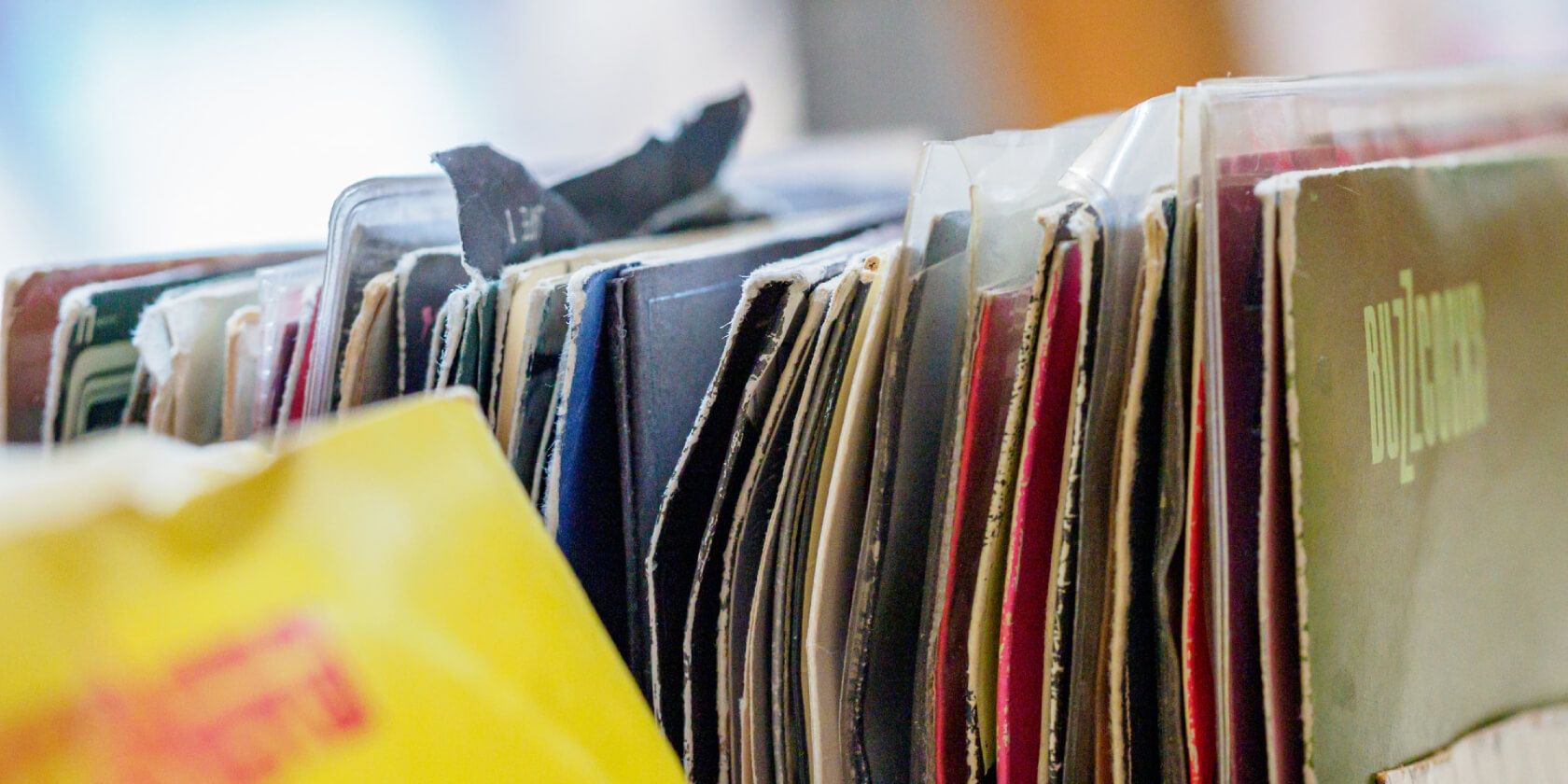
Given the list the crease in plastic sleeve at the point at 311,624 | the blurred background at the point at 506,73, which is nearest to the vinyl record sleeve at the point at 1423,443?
the crease in plastic sleeve at the point at 311,624

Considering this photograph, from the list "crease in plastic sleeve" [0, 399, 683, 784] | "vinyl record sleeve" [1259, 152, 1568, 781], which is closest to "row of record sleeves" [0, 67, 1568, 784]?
"vinyl record sleeve" [1259, 152, 1568, 781]

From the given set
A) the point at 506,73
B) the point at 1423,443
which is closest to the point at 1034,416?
the point at 1423,443

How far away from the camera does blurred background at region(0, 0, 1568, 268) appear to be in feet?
2.98

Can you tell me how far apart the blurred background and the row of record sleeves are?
0.14 metres

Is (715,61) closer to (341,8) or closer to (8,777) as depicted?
(341,8)

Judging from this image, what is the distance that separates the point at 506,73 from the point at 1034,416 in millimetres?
980

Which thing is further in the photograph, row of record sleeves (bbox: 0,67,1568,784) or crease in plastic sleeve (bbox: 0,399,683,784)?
row of record sleeves (bbox: 0,67,1568,784)

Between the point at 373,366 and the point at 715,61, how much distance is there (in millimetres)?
1104

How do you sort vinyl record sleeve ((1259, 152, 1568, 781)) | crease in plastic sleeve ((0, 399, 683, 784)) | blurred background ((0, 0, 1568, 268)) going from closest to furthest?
crease in plastic sleeve ((0, 399, 683, 784)) < vinyl record sleeve ((1259, 152, 1568, 781)) < blurred background ((0, 0, 1568, 268))

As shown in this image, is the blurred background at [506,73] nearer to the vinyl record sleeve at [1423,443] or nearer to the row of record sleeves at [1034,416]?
the row of record sleeves at [1034,416]

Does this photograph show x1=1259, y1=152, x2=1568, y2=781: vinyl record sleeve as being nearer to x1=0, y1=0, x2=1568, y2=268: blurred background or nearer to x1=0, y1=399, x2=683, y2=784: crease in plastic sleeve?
x1=0, y1=399, x2=683, y2=784: crease in plastic sleeve

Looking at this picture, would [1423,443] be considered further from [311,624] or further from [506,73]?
[506,73]

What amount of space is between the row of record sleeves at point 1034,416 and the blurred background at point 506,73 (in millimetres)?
141

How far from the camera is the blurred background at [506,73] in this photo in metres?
0.91
